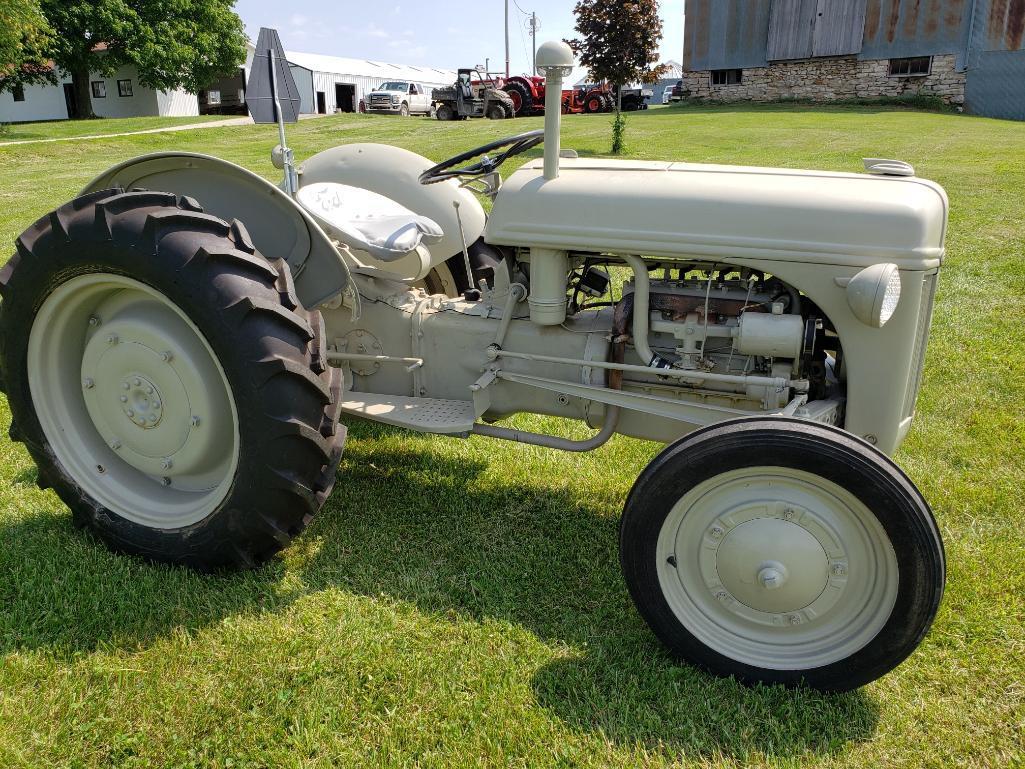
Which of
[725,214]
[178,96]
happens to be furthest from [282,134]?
[178,96]

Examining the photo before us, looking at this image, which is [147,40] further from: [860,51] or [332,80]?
[860,51]

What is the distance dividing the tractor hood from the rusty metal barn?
2564 cm

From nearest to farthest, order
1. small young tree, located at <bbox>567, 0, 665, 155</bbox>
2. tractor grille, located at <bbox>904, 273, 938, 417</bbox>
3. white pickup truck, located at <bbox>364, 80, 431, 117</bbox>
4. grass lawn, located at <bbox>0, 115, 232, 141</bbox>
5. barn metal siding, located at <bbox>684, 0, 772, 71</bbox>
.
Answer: tractor grille, located at <bbox>904, 273, 938, 417</bbox>
small young tree, located at <bbox>567, 0, 665, 155</bbox>
grass lawn, located at <bbox>0, 115, 232, 141</bbox>
barn metal siding, located at <bbox>684, 0, 772, 71</bbox>
white pickup truck, located at <bbox>364, 80, 431, 117</bbox>

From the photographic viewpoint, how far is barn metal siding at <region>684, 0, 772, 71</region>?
1035 inches

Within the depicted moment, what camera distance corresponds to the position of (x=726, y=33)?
2680 centimetres

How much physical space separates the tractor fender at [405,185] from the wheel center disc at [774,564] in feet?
6.84

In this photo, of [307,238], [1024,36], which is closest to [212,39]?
[1024,36]

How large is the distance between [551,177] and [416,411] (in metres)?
1.00

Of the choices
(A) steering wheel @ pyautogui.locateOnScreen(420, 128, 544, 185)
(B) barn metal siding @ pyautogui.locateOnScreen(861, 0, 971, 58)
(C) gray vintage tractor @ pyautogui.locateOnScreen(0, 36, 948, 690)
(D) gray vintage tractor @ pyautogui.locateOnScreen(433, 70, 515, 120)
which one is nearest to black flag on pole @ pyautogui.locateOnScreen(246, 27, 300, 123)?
(C) gray vintage tractor @ pyautogui.locateOnScreen(0, 36, 948, 690)

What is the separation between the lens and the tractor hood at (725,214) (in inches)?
87.6

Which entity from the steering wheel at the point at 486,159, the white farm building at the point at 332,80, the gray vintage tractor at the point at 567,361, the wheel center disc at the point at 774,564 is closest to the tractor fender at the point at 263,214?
the gray vintage tractor at the point at 567,361

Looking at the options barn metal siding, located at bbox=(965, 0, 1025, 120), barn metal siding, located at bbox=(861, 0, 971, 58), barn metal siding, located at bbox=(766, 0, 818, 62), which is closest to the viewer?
barn metal siding, located at bbox=(965, 0, 1025, 120)

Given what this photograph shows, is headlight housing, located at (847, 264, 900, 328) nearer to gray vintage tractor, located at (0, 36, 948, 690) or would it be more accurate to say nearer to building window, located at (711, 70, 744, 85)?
gray vintage tractor, located at (0, 36, 948, 690)

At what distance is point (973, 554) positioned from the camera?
284 cm
